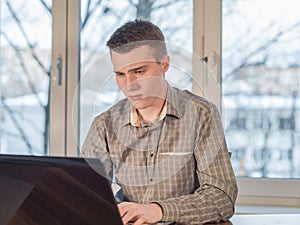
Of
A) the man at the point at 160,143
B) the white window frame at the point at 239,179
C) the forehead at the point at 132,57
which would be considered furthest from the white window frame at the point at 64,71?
the forehead at the point at 132,57

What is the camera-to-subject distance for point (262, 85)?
7.92 feet

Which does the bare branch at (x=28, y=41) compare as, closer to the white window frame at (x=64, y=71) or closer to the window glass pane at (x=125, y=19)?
the white window frame at (x=64, y=71)

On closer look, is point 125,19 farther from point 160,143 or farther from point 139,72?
point 139,72

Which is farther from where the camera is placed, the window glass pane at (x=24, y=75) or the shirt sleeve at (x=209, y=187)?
the window glass pane at (x=24, y=75)

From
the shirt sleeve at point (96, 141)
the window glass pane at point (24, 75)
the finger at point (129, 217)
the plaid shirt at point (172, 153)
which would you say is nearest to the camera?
the finger at point (129, 217)

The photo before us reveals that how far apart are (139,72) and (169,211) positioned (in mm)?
363

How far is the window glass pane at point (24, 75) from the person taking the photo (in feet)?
8.57

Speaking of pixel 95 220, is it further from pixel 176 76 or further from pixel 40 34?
pixel 40 34

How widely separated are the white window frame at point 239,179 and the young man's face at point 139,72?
1166 millimetres

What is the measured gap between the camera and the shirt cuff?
124 centimetres

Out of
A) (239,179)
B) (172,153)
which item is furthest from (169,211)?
(239,179)

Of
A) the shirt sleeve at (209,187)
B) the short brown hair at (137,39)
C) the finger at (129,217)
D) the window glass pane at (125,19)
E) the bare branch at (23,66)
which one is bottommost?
the finger at (129,217)

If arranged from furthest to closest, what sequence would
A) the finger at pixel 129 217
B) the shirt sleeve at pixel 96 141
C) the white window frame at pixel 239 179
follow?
the white window frame at pixel 239 179 < the shirt sleeve at pixel 96 141 < the finger at pixel 129 217

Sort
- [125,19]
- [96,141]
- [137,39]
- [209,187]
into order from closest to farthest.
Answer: [137,39] → [209,187] → [96,141] → [125,19]
